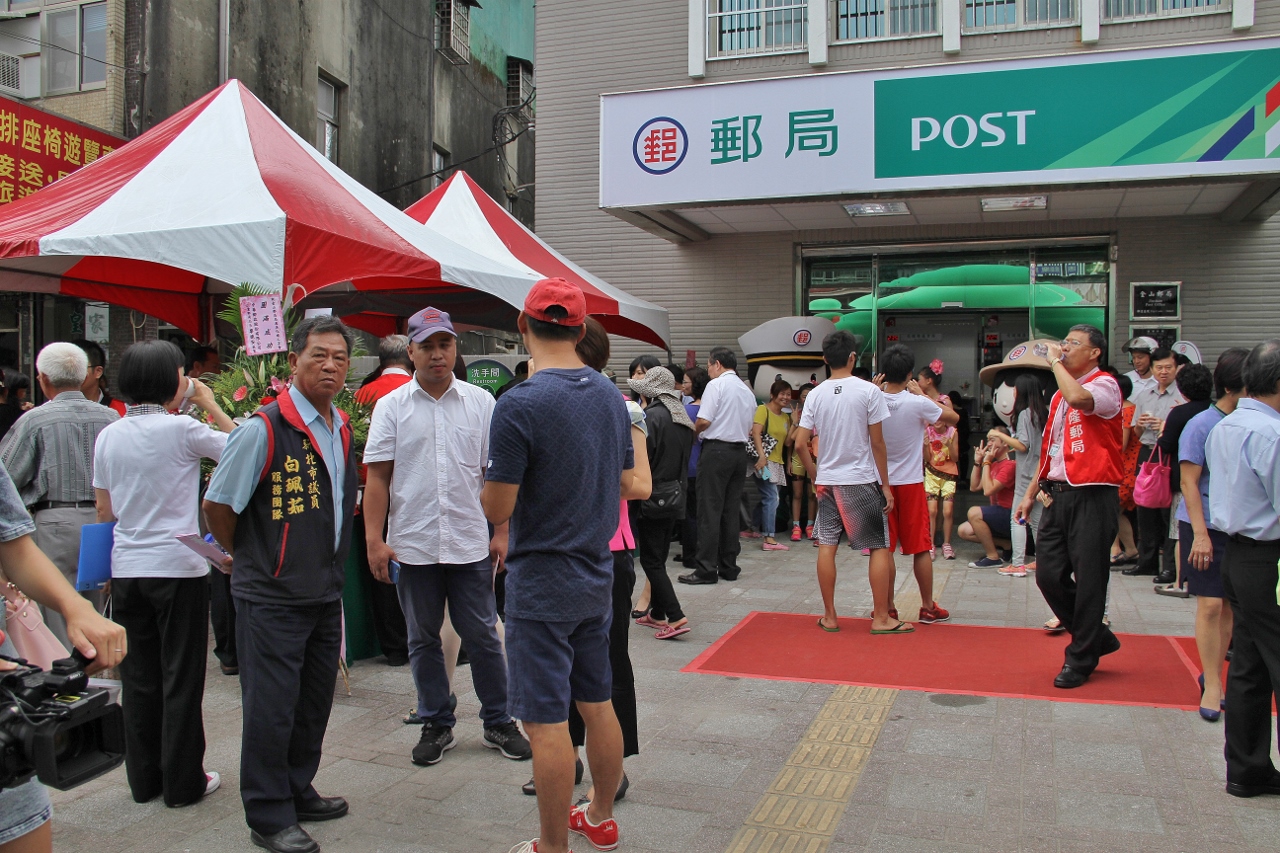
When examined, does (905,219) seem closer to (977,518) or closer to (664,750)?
(977,518)

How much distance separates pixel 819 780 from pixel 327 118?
1550 cm

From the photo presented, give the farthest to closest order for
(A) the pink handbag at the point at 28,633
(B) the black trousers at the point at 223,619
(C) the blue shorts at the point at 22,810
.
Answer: (B) the black trousers at the point at 223,619 → (A) the pink handbag at the point at 28,633 → (C) the blue shorts at the point at 22,810

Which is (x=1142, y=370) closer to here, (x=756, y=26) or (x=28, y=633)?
(x=756, y=26)

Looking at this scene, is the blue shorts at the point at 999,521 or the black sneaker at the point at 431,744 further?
the blue shorts at the point at 999,521

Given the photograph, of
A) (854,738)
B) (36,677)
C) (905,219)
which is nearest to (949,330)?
(905,219)

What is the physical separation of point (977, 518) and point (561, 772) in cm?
694

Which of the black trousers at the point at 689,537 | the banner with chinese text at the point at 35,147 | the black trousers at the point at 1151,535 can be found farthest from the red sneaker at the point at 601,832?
the banner with chinese text at the point at 35,147

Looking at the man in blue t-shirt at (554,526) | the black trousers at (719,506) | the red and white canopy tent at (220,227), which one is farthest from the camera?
the black trousers at (719,506)

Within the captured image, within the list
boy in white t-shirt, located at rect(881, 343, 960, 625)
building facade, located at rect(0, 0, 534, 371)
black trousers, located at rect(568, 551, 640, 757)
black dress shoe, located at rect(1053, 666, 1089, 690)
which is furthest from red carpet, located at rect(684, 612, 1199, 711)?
building facade, located at rect(0, 0, 534, 371)

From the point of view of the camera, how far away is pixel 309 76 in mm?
15805

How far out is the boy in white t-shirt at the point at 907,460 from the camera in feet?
21.7

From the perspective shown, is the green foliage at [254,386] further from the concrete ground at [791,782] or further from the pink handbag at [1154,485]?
the pink handbag at [1154,485]

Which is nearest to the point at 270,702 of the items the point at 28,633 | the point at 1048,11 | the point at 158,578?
the point at 158,578

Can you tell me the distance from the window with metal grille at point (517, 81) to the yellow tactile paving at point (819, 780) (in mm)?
21572
